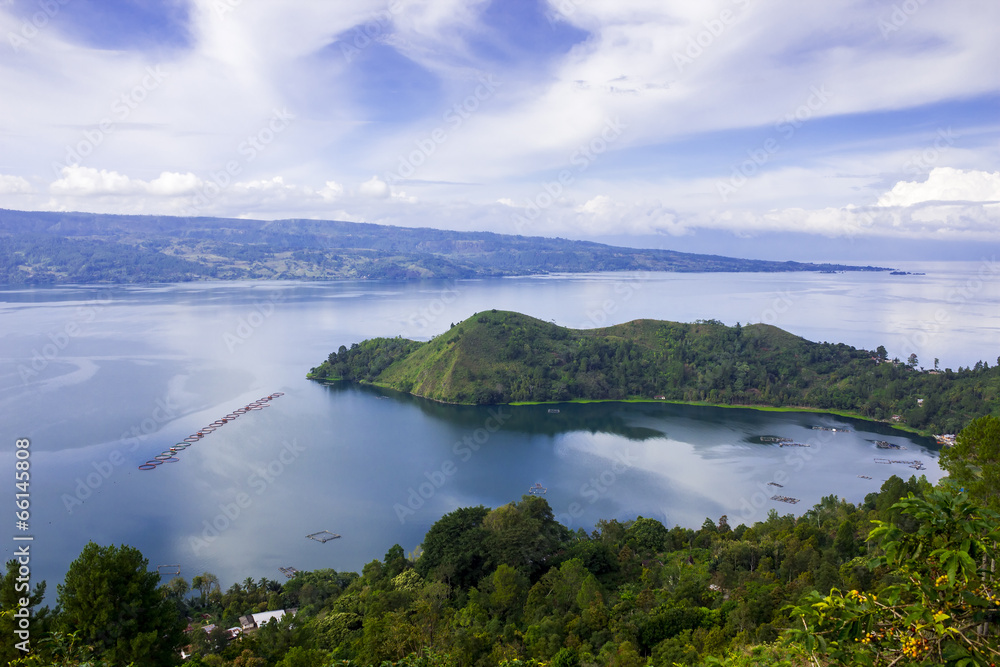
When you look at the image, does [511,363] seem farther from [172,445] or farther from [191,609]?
[191,609]

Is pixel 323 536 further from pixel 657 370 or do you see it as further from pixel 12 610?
pixel 657 370

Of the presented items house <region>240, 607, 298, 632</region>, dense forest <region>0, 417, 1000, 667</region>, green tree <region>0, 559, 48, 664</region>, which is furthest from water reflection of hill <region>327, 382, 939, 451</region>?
green tree <region>0, 559, 48, 664</region>

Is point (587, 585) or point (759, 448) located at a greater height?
point (587, 585)

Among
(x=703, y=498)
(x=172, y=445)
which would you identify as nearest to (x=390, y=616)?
(x=703, y=498)

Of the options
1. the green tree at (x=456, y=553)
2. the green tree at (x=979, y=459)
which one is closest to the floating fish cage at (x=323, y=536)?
the green tree at (x=456, y=553)

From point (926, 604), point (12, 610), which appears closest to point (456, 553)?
point (12, 610)

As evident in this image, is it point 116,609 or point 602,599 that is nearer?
point 116,609

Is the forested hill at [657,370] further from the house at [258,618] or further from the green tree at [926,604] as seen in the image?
the green tree at [926,604]
